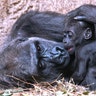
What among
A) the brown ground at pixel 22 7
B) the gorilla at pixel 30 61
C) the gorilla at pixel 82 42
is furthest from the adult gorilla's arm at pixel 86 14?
the brown ground at pixel 22 7

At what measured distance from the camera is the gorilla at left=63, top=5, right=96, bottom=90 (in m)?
3.48

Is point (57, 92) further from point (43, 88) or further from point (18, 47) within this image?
point (18, 47)

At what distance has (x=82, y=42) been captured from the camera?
354cm

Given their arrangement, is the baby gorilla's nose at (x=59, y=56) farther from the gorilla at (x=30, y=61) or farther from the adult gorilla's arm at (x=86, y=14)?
the adult gorilla's arm at (x=86, y=14)

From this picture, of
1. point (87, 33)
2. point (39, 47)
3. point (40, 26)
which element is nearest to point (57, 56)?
point (39, 47)

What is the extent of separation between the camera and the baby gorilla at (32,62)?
3.49 m

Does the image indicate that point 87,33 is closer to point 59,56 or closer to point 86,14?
point 86,14

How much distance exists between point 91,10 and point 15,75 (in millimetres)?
721

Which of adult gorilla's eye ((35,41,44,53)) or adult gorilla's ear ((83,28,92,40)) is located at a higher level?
adult gorilla's ear ((83,28,92,40))

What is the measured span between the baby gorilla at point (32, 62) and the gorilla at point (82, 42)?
3.2 inches

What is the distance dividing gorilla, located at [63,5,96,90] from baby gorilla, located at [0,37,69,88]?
0.27 feet

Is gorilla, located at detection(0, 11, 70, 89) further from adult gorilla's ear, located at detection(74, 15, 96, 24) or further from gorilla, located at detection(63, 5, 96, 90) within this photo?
adult gorilla's ear, located at detection(74, 15, 96, 24)

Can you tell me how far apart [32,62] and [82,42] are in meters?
0.39

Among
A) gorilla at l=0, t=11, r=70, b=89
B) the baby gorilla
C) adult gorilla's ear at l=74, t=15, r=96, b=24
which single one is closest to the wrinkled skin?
gorilla at l=0, t=11, r=70, b=89
